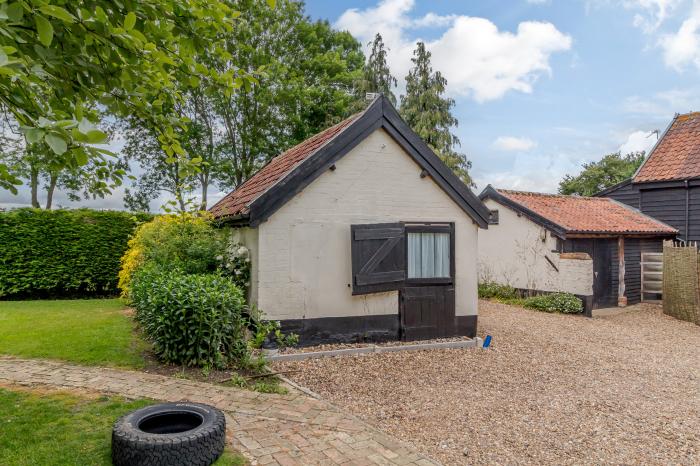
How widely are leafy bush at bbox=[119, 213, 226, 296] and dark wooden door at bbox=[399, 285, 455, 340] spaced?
3.79 meters

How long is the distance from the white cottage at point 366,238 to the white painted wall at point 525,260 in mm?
6039

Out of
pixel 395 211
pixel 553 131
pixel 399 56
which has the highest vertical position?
pixel 399 56

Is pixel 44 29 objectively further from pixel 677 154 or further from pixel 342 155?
pixel 677 154

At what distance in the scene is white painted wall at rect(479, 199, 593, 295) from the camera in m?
13.3

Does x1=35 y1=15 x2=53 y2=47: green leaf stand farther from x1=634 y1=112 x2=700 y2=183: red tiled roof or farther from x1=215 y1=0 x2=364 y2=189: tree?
x1=215 y1=0 x2=364 y2=189: tree

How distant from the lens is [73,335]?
7.81 meters

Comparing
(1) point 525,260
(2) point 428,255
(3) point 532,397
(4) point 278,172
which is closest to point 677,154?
(1) point 525,260

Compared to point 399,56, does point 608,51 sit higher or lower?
lower

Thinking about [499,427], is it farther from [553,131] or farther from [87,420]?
Answer: [553,131]

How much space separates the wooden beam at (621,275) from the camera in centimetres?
1465

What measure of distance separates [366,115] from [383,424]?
215 inches

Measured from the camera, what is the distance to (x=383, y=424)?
4836 millimetres

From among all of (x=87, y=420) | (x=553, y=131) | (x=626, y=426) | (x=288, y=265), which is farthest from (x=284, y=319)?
(x=553, y=131)

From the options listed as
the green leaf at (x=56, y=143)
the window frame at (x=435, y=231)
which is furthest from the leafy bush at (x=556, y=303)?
the green leaf at (x=56, y=143)
